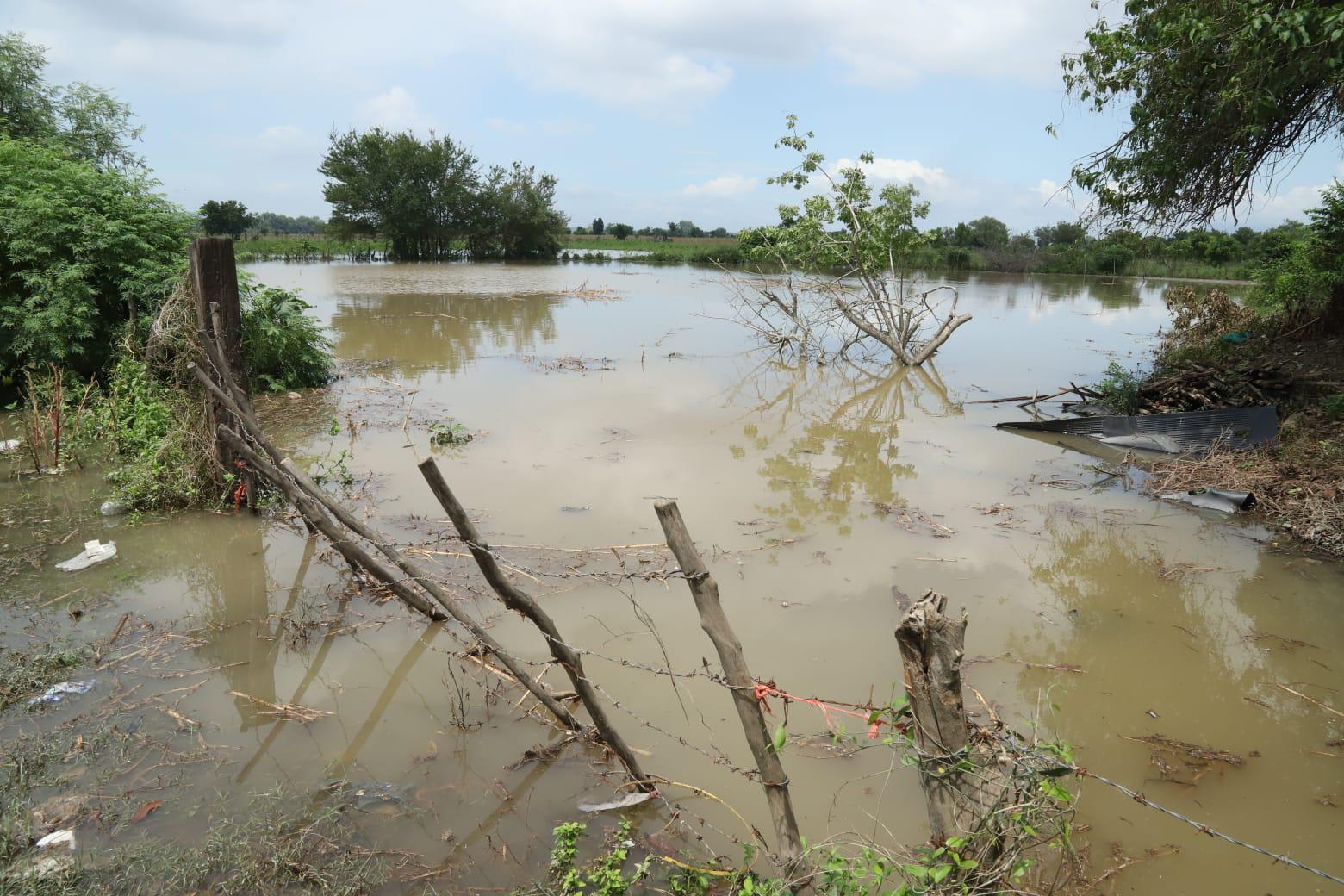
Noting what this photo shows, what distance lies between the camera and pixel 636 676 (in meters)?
4.66

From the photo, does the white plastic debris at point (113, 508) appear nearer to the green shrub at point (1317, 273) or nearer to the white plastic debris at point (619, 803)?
the white plastic debris at point (619, 803)

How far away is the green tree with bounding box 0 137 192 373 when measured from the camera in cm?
891

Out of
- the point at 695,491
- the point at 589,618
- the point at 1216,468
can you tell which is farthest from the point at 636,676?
the point at 1216,468

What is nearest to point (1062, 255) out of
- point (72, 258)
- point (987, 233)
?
point (987, 233)

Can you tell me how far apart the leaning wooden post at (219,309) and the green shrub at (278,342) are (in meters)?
5.30

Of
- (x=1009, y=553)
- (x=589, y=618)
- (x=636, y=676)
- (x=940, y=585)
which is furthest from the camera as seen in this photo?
(x=1009, y=553)

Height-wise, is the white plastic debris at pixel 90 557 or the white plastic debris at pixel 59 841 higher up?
the white plastic debris at pixel 90 557

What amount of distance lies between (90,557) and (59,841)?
10.8 feet

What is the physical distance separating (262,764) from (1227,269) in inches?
1899

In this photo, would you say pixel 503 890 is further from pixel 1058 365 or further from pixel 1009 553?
pixel 1058 365

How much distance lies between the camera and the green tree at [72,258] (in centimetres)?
891

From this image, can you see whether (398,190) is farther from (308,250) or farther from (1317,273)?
(1317,273)

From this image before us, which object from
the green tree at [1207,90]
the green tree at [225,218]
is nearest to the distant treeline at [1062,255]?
the green tree at [1207,90]

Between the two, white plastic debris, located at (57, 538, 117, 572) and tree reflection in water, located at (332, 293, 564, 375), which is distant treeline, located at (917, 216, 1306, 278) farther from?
white plastic debris, located at (57, 538, 117, 572)
